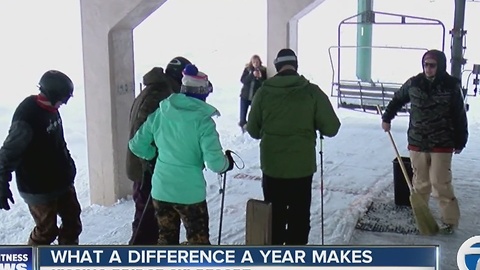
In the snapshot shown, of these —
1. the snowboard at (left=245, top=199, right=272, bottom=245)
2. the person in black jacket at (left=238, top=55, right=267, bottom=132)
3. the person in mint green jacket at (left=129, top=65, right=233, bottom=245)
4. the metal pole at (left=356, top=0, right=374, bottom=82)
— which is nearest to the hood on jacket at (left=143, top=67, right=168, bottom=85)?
the person in mint green jacket at (left=129, top=65, right=233, bottom=245)

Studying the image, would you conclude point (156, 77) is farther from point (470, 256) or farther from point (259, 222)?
point (470, 256)

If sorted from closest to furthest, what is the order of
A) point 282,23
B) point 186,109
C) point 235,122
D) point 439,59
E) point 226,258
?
1. point 226,258
2. point 186,109
3. point 439,59
4. point 282,23
5. point 235,122

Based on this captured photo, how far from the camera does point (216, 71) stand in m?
21.1

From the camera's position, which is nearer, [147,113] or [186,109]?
[186,109]

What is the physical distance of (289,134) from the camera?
399 cm

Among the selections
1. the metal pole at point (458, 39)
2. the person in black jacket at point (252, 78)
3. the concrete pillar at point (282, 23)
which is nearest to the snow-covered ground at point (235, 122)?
the person in black jacket at point (252, 78)

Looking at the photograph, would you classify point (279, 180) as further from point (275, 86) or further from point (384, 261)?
point (384, 261)

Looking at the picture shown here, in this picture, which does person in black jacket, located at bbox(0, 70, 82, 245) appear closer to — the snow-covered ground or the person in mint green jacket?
the person in mint green jacket

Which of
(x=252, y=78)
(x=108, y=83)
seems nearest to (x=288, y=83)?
(x=108, y=83)

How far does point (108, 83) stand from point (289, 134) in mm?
2916

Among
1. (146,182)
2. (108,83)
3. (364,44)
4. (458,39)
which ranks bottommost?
(146,182)

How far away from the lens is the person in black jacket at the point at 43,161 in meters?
3.63

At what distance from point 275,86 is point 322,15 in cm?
2281

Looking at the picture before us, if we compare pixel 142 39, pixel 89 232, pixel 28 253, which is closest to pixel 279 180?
pixel 28 253
